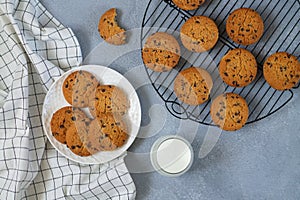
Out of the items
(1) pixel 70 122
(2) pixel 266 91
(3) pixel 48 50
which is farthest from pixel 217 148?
(3) pixel 48 50

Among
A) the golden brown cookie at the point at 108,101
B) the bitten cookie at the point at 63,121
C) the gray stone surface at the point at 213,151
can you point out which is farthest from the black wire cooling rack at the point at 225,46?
the bitten cookie at the point at 63,121

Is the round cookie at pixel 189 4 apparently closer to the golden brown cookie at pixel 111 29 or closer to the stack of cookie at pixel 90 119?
the golden brown cookie at pixel 111 29

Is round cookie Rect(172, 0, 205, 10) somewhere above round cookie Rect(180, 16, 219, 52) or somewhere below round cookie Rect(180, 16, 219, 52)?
above

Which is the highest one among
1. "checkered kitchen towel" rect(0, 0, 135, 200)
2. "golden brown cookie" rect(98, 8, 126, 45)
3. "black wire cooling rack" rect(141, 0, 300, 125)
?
"black wire cooling rack" rect(141, 0, 300, 125)

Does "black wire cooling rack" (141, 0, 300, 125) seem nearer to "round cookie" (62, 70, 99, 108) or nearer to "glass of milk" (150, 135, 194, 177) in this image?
"glass of milk" (150, 135, 194, 177)

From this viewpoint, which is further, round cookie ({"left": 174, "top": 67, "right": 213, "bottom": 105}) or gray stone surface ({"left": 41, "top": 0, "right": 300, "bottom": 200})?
gray stone surface ({"left": 41, "top": 0, "right": 300, "bottom": 200})

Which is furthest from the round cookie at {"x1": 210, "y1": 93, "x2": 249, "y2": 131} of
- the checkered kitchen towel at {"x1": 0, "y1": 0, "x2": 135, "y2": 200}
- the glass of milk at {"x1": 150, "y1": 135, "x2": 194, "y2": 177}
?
the checkered kitchen towel at {"x1": 0, "y1": 0, "x2": 135, "y2": 200}

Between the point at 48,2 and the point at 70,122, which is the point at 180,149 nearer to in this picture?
the point at 70,122

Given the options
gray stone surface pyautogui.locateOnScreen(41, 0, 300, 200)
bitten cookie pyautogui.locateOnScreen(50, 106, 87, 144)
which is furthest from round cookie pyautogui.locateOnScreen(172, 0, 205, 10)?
bitten cookie pyautogui.locateOnScreen(50, 106, 87, 144)
